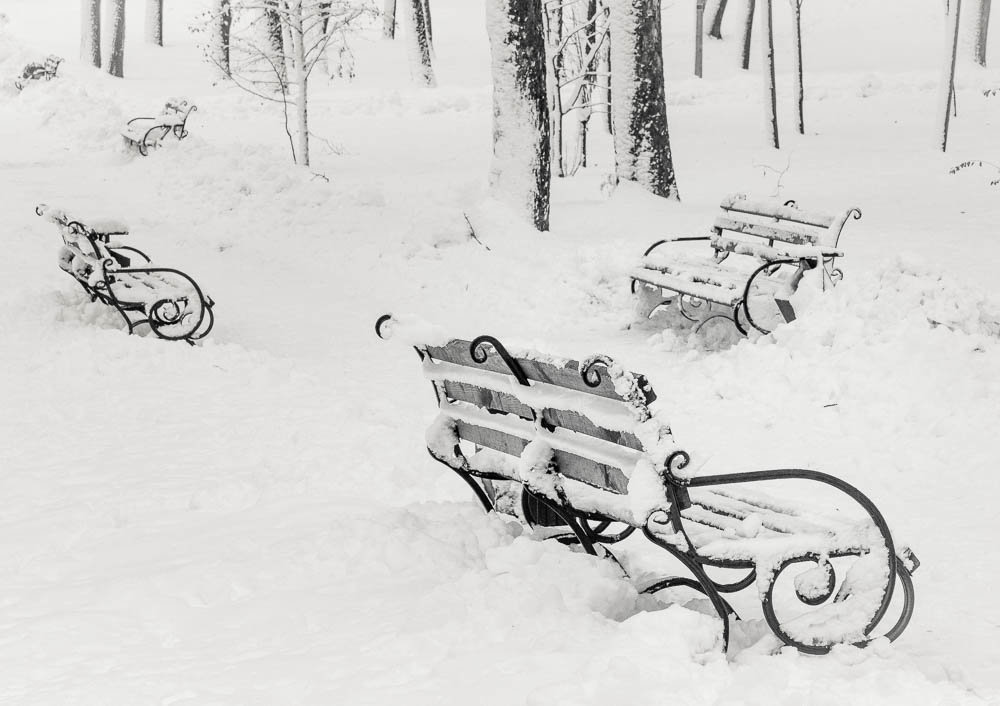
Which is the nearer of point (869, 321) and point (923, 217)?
point (869, 321)

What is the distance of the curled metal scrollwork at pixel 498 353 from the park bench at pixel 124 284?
483 cm

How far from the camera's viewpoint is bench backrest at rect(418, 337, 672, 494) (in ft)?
10.6

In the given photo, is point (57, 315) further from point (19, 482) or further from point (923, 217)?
point (923, 217)

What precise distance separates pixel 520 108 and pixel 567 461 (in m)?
7.61

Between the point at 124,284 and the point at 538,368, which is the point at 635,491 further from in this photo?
the point at 124,284

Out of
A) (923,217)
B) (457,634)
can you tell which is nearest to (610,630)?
(457,634)

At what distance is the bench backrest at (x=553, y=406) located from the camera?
3219 mm

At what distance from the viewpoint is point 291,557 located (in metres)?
3.94

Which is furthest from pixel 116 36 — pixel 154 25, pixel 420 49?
pixel 420 49

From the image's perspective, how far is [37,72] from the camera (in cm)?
1861

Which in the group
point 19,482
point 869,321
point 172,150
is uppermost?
point 172,150

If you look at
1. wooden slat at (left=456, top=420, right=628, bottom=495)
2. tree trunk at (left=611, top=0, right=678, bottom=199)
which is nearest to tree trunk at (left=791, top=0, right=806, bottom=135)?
tree trunk at (left=611, top=0, right=678, bottom=199)

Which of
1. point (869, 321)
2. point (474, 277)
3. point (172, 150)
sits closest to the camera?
point (869, 321)

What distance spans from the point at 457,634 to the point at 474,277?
697cm
